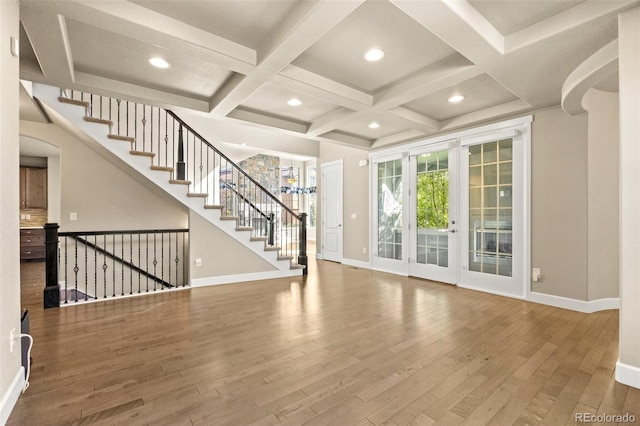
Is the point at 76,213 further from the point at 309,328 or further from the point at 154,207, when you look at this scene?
the point at 309,328

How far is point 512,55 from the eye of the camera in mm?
2779

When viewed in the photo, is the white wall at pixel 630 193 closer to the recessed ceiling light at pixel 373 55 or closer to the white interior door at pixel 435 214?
the recessed ceiling light at pixel 373 55

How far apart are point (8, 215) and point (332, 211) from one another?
646 centimetres

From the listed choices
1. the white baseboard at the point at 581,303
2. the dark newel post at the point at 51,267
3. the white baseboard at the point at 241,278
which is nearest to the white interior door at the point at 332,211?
the white baseboard at the point at 241,278

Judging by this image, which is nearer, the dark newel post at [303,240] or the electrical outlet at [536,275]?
the electrical outlet at [536,275]

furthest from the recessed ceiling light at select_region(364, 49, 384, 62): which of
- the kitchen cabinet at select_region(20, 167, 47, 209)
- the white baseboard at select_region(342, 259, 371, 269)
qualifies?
the kitchen cabinet at select_region(20, 167, 47, 209)

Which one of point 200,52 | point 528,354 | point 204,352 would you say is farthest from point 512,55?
point 204,352

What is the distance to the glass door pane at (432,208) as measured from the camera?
17.7 feet

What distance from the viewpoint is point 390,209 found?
6414 mm

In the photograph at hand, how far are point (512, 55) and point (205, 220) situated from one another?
4.62 metres

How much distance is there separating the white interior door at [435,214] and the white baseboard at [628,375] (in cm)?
297

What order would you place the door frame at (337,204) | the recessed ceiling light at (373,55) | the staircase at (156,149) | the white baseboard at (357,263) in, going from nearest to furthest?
the recessed ceiling light at (373,55) < the staircase at (156,149) < the white baseboard at (357,263) < the door frame at (337,204)

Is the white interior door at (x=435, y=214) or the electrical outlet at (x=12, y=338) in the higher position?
the white interior door at (x=435, y=214)

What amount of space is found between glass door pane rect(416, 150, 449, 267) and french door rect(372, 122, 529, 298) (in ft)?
0.06
